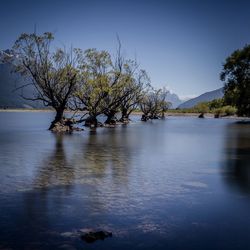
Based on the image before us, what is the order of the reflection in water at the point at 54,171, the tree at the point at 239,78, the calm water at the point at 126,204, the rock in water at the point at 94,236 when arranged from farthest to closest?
1. the tree at the point at 239,78
2. the reflection in water at the point at 54,171
3. the calm water at the point at 126,204
4. the rock in water at the point at 94,236

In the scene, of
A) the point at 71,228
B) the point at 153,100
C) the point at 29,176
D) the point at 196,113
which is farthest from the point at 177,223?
the point at 196,113

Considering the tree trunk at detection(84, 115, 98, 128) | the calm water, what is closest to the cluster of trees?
the tree trunk at detection(84, 115, 98, 128)

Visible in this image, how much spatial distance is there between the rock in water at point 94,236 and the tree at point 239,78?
8523 cm

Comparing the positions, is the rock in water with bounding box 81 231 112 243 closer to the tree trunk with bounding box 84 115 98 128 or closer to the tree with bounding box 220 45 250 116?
the tree trunk with bounding box 84 115 98 128

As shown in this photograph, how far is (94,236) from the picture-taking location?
8031 millimetres

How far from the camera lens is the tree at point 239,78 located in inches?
3538

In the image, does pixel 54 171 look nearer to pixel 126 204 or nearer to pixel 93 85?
pixel 126 204

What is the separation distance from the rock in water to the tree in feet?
280

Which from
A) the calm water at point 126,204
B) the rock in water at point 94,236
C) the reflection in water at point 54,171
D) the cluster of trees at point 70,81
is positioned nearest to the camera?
the rock in water at point 94,236

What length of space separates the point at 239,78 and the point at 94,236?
293ft

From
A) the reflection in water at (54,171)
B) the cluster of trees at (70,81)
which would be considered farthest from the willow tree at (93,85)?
the reflection in water at (54,171)

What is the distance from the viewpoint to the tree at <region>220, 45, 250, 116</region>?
295 feet

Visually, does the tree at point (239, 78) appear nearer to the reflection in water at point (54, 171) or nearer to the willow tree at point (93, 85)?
the willow tree at point (93, 85)

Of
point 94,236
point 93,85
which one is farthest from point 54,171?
point 93,85
